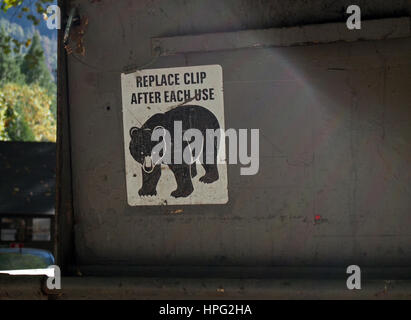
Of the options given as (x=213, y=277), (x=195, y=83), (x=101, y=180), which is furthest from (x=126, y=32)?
(x=213, y=277)

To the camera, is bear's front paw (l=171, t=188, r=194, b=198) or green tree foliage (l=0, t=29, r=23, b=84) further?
green tree foliage (l=0, t=29, r=23, b=84)

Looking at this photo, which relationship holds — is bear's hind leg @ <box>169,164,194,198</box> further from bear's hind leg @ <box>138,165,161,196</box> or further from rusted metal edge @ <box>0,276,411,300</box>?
rusted metal edge @ <box>0,276,411,300</box>

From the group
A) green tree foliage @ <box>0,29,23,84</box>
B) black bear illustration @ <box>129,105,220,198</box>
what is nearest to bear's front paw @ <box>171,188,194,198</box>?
black bear illustration @ <box>129,105,220,198</box>

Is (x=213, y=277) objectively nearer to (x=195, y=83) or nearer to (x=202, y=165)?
(x=202, y=165)

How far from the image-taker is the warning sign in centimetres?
288

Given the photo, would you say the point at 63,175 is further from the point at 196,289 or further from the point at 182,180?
the point at 196,289

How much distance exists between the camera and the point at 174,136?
115 inches

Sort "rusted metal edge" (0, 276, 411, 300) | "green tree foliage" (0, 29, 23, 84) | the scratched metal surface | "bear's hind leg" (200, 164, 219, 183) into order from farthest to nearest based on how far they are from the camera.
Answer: "green tree foliage" (0, 29, 23, 84) < "bear's hind leg" (200, 164, 219, 183) < the scratched metal surface < "rusted metal edge" (0, 276, 411, 300)

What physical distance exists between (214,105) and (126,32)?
23.2 inches

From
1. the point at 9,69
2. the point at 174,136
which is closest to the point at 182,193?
the point at 174,136

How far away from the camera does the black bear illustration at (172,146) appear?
9.48 ft

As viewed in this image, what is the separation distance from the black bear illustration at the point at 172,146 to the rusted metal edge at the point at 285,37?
1.00 feet

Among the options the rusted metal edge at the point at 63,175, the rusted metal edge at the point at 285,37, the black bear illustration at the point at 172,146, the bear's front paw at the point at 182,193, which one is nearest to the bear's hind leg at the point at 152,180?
the black bear illustration at the point at 172,146

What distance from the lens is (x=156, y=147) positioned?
2.94 metres
